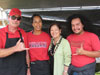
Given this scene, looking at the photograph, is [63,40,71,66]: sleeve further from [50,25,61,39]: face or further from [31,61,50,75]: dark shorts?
[31,61,50,75]: dark shorts

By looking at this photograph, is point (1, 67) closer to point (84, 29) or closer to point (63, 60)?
point (63, 60)

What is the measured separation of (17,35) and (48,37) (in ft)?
1.78

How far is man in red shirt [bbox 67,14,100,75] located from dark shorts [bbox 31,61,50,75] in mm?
396

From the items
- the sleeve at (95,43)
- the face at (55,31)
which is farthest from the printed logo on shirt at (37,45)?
the sleeve at (95,43)

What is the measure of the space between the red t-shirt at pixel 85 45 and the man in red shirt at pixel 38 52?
45 centimetres

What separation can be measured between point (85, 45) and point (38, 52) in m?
0.71

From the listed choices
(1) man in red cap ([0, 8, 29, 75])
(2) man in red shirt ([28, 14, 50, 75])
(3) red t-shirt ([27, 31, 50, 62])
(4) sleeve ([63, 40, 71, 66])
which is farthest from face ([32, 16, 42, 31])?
(4) sleeve ([63, 40, 71, 66])

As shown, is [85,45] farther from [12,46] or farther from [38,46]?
[12,46]

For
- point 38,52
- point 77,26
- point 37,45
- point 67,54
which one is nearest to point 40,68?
point 38,52

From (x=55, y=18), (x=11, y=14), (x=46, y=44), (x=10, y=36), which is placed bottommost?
(x=46, y=44)

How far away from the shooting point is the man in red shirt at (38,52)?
1755 millimetres

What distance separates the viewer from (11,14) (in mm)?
1510

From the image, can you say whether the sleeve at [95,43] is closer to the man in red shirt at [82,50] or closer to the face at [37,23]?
the man in red shirt at [82,50]

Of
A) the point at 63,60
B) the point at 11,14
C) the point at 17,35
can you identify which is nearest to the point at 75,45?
the point at 63,60
